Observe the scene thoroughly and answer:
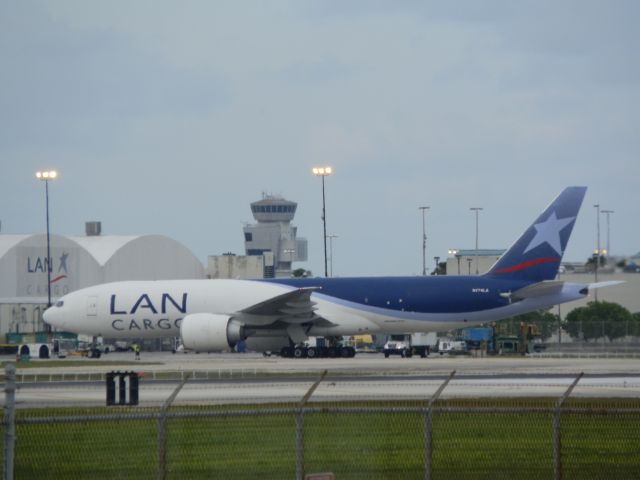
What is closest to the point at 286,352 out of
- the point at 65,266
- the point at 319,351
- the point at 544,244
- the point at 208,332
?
the point at 319,351

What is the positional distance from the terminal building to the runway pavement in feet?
155

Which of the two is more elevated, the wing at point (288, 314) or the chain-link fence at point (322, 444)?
the wing at point (288, 314)

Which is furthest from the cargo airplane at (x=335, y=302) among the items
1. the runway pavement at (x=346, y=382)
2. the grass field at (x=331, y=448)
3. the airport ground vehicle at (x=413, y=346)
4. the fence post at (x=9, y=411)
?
the fence post at (x=9, y=411)

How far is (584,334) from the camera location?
86.6m

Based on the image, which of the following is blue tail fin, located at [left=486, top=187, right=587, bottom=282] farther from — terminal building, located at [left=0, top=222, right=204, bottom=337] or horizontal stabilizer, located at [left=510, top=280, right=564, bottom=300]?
terminal building, located at [left=0, top=222, right=204, bottom=337]

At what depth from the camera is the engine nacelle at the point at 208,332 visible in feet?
177

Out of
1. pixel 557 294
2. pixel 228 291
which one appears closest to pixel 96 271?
pixel 228 291

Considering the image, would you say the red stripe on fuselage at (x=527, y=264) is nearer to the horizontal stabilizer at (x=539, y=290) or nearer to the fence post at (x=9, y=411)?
the horizontal stabilizer at (x=539, y=290)

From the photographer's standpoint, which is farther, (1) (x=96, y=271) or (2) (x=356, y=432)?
(1) (x=96, y=271)

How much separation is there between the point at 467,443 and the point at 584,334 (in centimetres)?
6652

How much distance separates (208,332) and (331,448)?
34.8 metres

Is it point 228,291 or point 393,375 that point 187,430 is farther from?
point 228,291

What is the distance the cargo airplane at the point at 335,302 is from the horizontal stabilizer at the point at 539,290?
45mm

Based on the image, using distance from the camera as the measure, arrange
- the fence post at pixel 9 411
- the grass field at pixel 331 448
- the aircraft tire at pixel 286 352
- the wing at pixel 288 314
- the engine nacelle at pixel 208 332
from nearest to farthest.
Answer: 1. the fence post at pixel 9 411
2. the grass field at pixel 331 448
3. the engine nacelle at pixel 208 332
4. the wing at pixel 288 314
5. the aircraft tire at pixel 286 352
